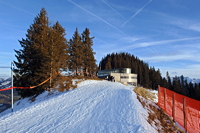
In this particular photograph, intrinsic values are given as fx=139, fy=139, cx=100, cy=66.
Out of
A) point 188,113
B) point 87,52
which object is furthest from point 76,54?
point 188,113

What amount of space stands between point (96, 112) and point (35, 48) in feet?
49.3

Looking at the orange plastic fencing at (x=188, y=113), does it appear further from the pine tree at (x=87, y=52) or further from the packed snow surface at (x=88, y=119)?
the pine tree at (x=87, y=52)

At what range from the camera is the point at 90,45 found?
3512cm

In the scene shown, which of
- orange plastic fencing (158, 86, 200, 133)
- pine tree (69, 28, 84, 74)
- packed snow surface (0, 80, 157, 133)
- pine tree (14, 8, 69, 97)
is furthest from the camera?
pine tree (69, 28, 84, 74)

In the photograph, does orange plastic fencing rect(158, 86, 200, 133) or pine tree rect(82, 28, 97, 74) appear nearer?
orange plastic fencing rect(158, 86, 200, 133)

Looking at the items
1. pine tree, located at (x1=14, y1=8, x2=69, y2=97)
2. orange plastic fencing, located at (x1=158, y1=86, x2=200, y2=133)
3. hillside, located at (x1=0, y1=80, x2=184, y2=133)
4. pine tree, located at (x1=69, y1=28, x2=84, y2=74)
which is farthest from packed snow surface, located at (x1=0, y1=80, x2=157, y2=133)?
pine tree, located at (x1=69, y1=28, x2=84, y2=74)

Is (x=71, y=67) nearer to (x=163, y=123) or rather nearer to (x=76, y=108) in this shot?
(x=76, y=108)

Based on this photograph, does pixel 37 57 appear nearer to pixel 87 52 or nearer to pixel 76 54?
pixel 76 54

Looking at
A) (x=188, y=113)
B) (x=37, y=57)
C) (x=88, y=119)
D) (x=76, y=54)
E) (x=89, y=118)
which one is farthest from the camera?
(x=76, y=54)

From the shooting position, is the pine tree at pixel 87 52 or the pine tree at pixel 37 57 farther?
the pine tree at pixel 87 52

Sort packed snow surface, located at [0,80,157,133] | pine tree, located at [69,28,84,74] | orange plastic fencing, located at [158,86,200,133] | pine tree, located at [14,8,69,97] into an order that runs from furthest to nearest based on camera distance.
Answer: pine tree, located at [69,28,84,74]
pine tree, located at [14,8,69,97]
orange plastic fencing, located at [158,86,200,133]
packed snow surface, located at [0,80,157,133]

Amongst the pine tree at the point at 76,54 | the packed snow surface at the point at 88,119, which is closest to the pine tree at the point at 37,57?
the packed snow surface at the point at 88,119

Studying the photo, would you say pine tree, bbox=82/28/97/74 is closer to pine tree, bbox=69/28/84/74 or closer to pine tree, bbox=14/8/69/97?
pine tree, bbox=69/28/84/74

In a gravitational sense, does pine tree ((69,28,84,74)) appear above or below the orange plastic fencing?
above
